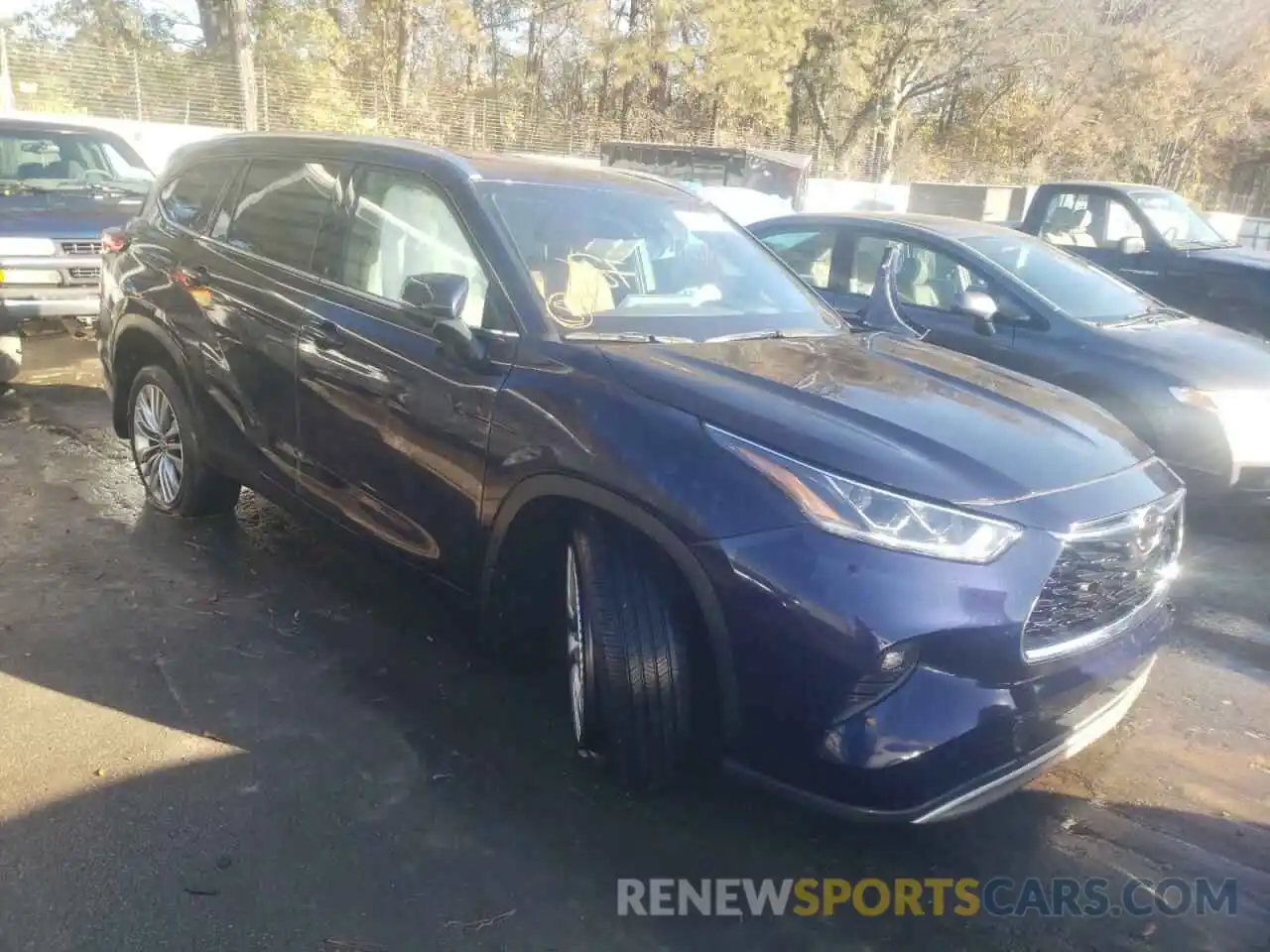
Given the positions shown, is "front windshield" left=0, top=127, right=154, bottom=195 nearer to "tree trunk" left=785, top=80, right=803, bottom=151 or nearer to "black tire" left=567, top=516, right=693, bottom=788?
"black tire" left=567, top=516, right=693, bottom=788

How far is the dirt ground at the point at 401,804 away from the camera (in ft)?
8.26

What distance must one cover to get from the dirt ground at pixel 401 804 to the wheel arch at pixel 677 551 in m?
0.52

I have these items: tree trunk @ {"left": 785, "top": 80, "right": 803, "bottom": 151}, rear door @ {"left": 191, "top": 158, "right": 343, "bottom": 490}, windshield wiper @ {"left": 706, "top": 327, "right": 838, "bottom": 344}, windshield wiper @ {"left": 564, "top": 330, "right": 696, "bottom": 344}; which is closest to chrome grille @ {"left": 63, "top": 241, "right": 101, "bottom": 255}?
rear door @ {"left": 191, "top": 158, "right": 343, "bottom": 490}

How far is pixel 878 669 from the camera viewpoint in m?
2.37

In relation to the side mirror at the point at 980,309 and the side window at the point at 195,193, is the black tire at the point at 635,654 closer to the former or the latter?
the side window at the point at 195,193

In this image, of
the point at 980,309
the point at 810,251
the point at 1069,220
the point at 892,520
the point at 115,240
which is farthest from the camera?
the point at 1069,220

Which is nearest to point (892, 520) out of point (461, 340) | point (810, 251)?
point (461, 340)

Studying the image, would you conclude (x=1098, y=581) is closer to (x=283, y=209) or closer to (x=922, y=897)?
(x=922, y=897)

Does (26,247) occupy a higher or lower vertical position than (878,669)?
higher

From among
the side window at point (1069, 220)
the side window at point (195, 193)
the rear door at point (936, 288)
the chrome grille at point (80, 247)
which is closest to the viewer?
the side window at point (195, 193)

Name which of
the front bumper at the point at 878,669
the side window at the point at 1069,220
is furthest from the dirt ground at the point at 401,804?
the side window at the point at 1069,220

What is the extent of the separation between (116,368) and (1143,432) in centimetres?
530

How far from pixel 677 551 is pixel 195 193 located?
11.0 ft

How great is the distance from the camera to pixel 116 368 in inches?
202
